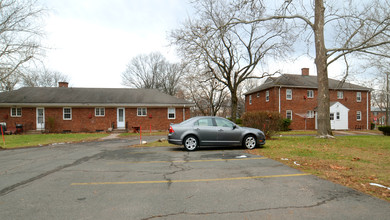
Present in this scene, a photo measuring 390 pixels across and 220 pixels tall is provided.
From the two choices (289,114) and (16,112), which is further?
(289,114)

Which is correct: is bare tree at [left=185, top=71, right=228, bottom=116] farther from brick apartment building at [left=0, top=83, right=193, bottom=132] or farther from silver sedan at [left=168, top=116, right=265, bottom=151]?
silver sedan at [left=168, top=116, right=265, bottom=151]

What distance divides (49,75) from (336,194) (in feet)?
197

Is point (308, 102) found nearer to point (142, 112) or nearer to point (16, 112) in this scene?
point (142, 112)

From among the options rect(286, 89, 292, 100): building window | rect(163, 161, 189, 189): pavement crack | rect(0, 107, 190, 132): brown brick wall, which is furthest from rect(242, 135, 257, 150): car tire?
rect(286, 89, 292, 100): building window

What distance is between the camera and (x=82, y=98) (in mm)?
25141

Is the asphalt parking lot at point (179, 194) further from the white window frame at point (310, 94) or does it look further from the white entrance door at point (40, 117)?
the white window frame at point (310, 94)

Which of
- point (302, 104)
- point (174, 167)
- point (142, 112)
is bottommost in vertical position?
point (174, 167)

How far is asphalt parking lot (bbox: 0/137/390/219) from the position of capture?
11.6 ft

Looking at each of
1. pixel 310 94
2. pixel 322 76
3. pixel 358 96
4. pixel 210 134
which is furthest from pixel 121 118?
pixel 358 96

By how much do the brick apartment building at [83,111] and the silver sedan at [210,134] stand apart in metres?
15.4

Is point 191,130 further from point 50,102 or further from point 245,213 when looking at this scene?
point 50,102

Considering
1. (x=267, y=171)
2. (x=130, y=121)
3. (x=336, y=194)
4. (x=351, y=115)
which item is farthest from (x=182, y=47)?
(x=351, y=115)

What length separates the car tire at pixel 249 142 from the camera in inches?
397

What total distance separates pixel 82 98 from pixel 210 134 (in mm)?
20196
